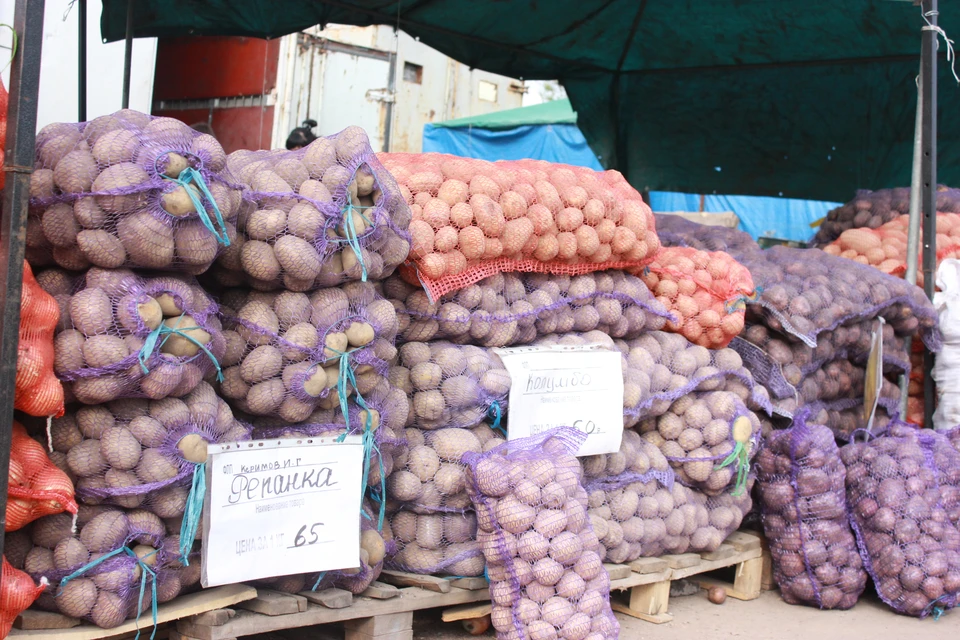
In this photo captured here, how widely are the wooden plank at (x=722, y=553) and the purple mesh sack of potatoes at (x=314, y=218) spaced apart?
6.54ft

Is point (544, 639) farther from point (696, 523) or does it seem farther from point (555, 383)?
point (696, 523)

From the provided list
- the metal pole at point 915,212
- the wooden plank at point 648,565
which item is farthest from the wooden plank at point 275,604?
the metal pole at point 915,212

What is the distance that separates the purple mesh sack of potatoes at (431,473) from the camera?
3.24m

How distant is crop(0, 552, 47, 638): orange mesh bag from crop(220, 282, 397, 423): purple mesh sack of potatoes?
74cm

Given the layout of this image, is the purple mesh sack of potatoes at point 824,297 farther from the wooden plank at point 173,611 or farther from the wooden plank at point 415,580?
the wooden plank at point 173,611

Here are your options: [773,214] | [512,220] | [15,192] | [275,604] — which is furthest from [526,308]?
[773,214]

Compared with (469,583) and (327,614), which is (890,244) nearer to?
(469,583)

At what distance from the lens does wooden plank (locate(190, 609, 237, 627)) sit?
2.68m

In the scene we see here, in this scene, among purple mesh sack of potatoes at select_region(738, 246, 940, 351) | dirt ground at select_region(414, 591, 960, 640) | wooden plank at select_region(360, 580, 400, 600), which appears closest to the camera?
wooden plank at select_region(360, 580, 400, 600)

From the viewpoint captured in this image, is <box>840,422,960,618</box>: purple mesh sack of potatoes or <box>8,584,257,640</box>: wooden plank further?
<box>840,422,960,618</box>: purple mesh sack of potatoes

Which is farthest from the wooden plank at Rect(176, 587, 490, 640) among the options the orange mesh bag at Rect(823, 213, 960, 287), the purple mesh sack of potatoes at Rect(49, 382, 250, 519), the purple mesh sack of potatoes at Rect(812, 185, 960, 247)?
the purple mesh sack of potatoes at Rect(812, 185, 960, 247)

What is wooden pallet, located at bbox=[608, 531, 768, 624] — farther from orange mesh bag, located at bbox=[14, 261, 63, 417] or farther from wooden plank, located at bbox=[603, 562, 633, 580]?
orange mesh bag, located at bbox=[14, 261, 63, 417]

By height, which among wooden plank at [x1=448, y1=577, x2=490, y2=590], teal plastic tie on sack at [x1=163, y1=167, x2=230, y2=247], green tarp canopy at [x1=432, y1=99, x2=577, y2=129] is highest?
green tarp canopy at [x1=432, y1=99, x2=577, y2=129]

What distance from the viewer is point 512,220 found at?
11.5 feet
